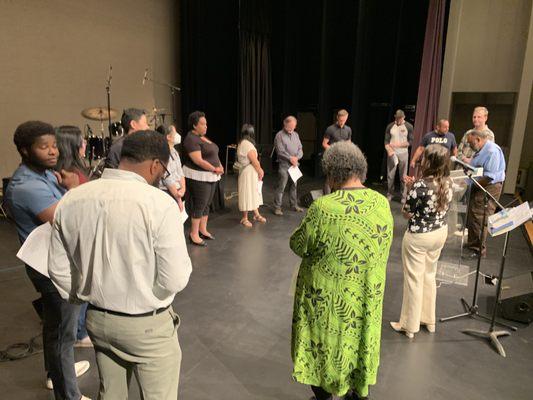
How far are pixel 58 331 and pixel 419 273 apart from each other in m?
2.24

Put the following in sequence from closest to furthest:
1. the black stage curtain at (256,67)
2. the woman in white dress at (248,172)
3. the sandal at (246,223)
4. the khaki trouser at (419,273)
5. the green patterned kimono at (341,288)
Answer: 1. the green patterned kimono at (341,288)
2. the khaki trouser at (419,273)
3. the woman in white dress at (248,172)
4. the sandal at (246,223)
5. the black stage curtain at (256,67)

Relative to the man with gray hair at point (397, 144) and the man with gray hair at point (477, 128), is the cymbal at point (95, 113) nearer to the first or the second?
the man with gray hair at point (397, 144)

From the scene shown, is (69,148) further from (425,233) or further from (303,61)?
(303,61)

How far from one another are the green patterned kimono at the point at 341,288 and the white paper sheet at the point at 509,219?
1.27 meters

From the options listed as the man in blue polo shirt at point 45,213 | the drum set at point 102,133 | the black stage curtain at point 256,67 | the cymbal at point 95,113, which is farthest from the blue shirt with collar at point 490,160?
the black stage curtain at point 256,67

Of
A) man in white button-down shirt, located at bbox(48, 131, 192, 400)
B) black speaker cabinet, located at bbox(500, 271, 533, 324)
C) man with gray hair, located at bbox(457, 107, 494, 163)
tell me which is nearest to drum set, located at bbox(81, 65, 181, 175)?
man in white button-down shirt, located at bbox(48, 131, 192, 400)

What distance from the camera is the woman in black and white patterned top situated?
2682mm

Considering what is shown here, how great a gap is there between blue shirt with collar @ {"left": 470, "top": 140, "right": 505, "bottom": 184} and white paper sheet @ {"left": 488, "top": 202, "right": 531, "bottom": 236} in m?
1.50

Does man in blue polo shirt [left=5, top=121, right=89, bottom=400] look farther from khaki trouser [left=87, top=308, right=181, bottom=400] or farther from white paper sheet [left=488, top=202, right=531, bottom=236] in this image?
white paper sheet [left=488, top=202, right=531, bottom=236]

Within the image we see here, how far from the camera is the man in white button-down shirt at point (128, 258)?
4.49 feet

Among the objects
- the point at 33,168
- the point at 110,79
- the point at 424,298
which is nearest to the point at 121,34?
the point at 110,79

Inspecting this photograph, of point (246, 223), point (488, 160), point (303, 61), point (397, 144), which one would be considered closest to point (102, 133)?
point (246, 223)

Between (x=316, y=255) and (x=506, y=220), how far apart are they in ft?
5.25

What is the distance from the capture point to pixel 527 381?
253 cm
